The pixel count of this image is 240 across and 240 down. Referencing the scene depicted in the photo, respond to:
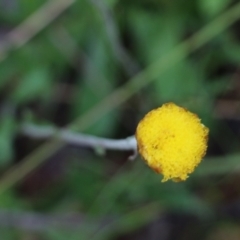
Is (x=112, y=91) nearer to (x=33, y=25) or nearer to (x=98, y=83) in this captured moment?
(x=98, y=83)

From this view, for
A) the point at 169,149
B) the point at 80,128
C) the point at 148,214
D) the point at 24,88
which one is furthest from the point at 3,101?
Result: the point at 169,149

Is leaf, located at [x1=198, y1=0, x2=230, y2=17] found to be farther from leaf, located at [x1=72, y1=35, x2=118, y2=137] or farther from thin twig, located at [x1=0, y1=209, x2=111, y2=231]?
thin twig, located at [x1=0, y1=209, x2=111, y2=231]

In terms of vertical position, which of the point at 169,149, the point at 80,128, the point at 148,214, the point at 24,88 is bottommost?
the point at 169,149

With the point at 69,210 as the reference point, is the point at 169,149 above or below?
Result: below

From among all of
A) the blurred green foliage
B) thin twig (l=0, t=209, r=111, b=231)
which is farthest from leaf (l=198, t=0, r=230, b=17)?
thin twig (l=0, t=209, r=111, b=231)

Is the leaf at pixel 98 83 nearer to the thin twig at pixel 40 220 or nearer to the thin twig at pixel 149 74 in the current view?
the thin twig at pixel 149 74

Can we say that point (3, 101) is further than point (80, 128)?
Yes

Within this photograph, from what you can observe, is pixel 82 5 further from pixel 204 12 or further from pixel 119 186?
pixel 119 186
